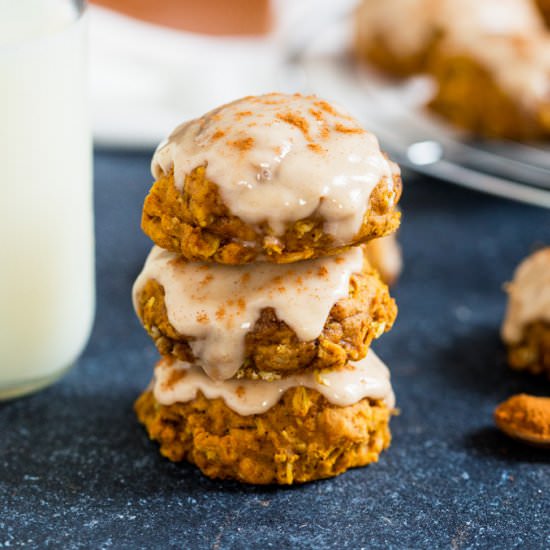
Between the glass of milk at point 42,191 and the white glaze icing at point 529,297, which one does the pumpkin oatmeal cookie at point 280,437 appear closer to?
the glass of milk at point 42,191

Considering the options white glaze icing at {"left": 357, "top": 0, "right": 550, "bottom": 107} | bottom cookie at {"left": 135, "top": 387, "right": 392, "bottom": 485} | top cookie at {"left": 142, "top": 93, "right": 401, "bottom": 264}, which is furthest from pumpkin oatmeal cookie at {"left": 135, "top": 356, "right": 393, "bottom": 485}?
white glaze icing at {"left": 357, "top": 0, "right": 550, "bottom": 107}

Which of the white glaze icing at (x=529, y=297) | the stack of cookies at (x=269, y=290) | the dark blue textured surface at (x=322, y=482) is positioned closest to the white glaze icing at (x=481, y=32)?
the dark blue textured surface at (x=322, y=482)

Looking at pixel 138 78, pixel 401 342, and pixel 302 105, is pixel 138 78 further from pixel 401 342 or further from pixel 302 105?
pixel 302 105

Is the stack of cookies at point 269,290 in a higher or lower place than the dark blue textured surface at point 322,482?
higher

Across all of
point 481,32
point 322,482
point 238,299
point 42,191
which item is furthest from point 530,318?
point 481,32

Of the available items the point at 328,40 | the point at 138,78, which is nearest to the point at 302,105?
the point at 328,40

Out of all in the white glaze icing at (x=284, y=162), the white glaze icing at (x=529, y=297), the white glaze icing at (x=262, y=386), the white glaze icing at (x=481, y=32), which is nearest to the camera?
the white glaze icing at (x=284, y=162)
